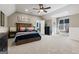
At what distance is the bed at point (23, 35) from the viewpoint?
3.03 m

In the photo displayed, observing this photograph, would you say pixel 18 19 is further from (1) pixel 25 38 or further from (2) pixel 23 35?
(1) pixel 25 38

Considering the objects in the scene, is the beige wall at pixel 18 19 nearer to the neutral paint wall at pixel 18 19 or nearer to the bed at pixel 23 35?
the neutral paint wall at pixel 18 19

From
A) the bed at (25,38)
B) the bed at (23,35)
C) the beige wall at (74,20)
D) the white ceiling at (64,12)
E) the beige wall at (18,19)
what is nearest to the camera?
the beige wall at (18,19)

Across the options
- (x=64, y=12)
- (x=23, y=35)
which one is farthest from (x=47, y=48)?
(x=64, y=12)

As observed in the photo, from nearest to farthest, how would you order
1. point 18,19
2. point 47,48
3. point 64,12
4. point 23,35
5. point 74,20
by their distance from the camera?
Answer: point 18,19 → point 47,48 → point 23,35 → point 64,12 → point 74,20

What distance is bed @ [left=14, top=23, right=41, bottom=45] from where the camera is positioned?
3031mm

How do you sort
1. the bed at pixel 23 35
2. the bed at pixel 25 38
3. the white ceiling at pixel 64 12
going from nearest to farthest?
the bed at pixel 23 35, the white ceiling at pixel 64 12, the bed at pixel 25 38

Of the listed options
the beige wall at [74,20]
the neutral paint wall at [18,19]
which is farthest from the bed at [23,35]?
the beige wall at [74,20]

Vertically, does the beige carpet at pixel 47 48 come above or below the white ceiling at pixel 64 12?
below

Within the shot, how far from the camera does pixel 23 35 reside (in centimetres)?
385

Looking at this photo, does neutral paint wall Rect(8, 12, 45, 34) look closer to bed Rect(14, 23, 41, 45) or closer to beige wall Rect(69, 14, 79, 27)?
bed Rect(14, 23, 41, 45)

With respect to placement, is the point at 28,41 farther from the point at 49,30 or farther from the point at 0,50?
the point at 0,50

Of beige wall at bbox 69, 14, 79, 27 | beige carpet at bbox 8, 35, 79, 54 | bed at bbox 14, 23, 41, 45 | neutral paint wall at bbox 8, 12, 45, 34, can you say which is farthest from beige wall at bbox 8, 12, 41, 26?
beige wall at bbox 69, 14, 79, 27
